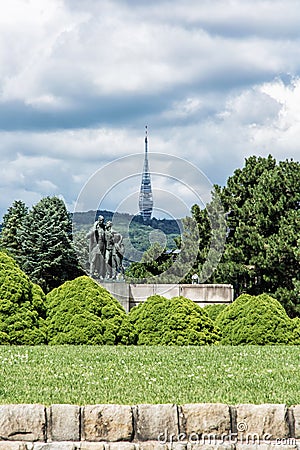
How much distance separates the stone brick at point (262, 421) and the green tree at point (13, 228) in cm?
4104

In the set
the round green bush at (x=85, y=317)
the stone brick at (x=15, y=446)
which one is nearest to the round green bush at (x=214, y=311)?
the round green bush at (x=85, y=317)

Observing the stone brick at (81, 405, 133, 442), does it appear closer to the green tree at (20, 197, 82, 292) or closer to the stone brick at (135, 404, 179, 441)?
the stone brick at (135, 404, 179, 441)

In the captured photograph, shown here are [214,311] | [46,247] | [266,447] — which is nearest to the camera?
[266,447]

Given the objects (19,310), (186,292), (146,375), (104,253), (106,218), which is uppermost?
(106,218)

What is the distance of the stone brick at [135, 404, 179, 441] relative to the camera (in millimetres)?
5801

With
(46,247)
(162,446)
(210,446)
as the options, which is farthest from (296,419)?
(46,247)

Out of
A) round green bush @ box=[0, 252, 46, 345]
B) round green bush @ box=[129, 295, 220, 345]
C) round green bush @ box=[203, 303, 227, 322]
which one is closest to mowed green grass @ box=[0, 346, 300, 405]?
round green bush @ box=[0, 252, 46, 345]

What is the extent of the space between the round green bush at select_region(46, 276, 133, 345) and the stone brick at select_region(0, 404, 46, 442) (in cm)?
535

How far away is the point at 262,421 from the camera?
5906 millimetres

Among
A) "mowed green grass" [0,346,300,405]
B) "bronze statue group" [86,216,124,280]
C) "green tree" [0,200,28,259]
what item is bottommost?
"mowed green grass" [0,346,300,405]

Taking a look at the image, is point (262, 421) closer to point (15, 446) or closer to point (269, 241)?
point (15, 446)

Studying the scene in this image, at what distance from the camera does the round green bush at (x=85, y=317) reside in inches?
442

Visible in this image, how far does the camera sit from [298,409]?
597 cm

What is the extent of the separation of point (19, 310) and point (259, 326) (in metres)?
4.58
